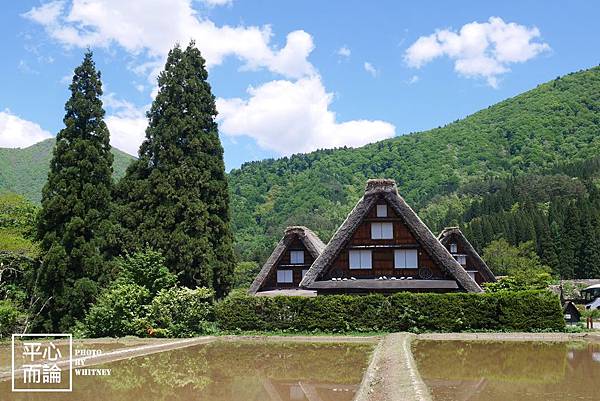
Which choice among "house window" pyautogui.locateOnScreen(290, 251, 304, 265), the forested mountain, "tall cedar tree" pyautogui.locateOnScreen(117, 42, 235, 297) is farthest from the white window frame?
the forested mountain

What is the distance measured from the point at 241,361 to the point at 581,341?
11.7 m

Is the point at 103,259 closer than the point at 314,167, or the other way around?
the point at 103,259

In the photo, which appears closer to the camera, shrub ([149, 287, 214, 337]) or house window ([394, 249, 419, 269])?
shrub ([149, 287, 214, 337])

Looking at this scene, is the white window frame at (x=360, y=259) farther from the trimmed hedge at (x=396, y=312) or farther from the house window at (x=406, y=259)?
the trimmed hedge at (x=396, y=312)

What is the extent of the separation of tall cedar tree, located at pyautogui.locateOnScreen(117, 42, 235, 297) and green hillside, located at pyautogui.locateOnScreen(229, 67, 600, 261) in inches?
2612

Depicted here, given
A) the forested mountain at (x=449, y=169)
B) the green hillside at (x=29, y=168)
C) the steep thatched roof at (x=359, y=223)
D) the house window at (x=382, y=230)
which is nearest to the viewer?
the steep thatched roof at (x=359, y=223)

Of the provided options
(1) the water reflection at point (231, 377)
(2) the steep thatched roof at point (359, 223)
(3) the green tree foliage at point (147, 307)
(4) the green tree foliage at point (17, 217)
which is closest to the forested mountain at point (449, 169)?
(4) the green tree foliage at point (17, 217)

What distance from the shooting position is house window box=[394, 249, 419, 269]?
2548 cm

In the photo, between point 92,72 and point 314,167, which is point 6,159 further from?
point 92,72

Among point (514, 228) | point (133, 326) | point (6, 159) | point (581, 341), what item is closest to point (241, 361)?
point (133, 326)

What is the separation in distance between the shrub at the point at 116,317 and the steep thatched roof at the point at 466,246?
875 inches

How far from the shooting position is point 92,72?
27625 millimetres

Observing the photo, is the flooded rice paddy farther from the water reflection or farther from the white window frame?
the white window frame

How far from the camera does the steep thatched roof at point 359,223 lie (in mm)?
24438
